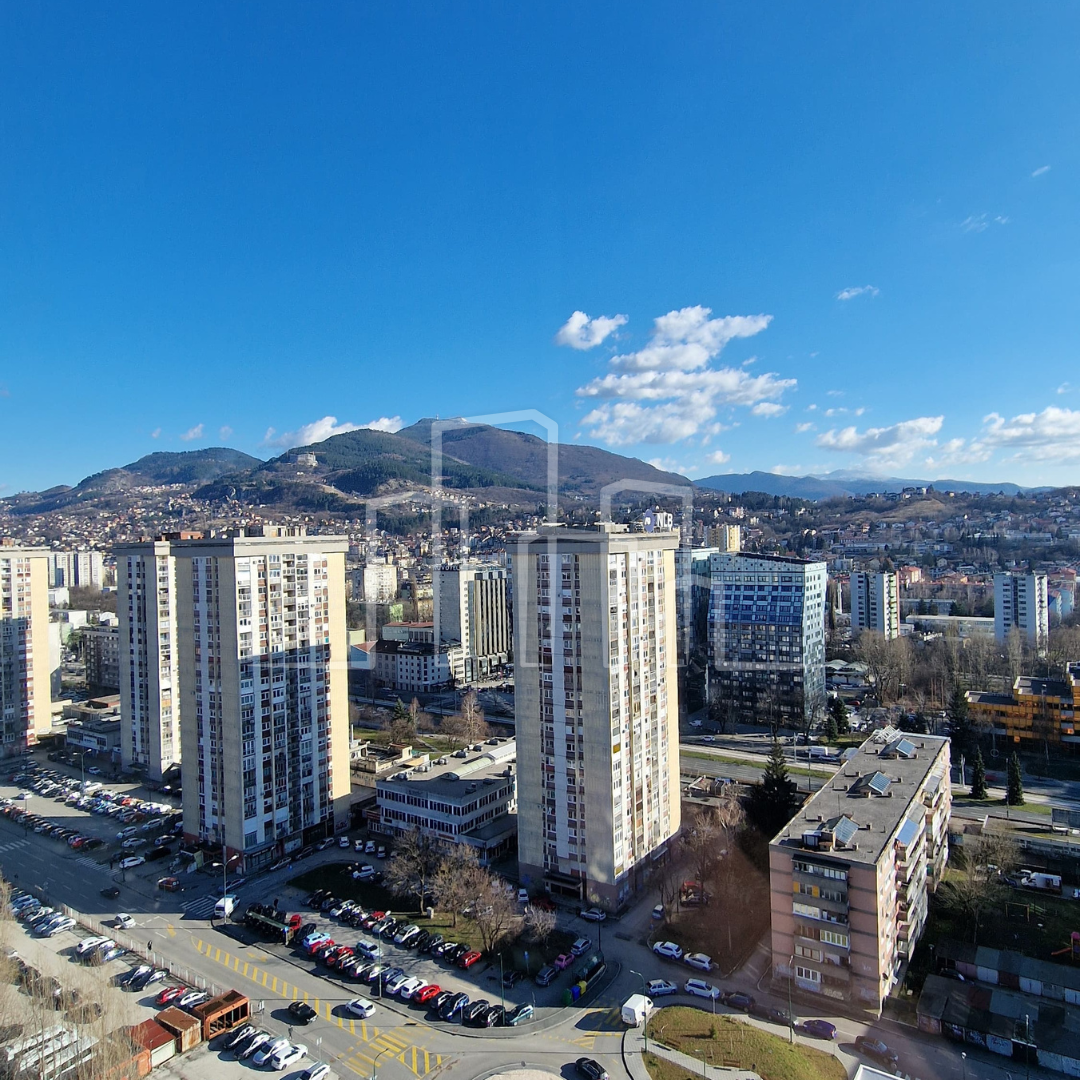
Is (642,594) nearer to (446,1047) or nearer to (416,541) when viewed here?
(446,1047)

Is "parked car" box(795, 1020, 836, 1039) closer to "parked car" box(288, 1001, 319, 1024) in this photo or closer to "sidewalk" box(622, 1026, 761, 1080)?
"sidewalk" box(622, 1026, 761, 1080)

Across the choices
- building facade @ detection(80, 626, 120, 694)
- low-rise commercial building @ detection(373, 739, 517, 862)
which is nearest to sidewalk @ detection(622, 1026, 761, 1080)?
low-rise commercial building @ detection(373, 739, 517, 862)

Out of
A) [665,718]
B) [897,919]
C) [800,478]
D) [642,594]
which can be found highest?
[800,478]

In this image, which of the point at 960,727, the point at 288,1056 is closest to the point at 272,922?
the point at 288,1056

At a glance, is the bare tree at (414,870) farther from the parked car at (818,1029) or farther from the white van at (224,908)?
the parked car at (818,1029)

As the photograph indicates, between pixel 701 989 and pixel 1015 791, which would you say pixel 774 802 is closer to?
pixel 701 989

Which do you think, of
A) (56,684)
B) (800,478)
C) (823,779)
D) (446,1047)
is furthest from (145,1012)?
(800,478)
